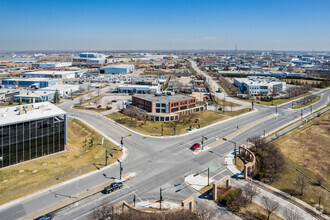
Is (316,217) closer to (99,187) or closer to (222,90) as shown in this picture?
(99,187)

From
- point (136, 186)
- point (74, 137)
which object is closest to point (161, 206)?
point (136, 186)

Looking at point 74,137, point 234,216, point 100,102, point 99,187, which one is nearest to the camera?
point 234,216

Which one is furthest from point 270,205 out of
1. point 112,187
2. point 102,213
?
point 112,187

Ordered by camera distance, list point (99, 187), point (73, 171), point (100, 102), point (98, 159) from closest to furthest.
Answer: point (99, 187), point (73, 171), point (98, 159), point (100, 102)

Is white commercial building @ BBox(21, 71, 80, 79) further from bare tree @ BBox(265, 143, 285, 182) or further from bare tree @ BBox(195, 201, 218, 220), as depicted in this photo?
bare tree @ BBox(195, 201, 218, 220)

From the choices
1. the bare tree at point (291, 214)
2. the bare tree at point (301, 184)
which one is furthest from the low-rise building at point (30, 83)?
the bare tree at point (291, 214)

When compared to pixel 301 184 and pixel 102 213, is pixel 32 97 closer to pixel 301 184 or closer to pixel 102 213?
pixel 102 213

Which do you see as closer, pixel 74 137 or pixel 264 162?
pixel 264 162
